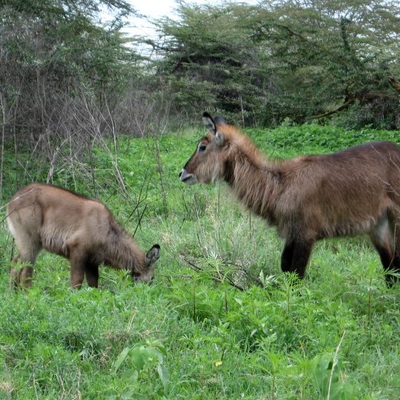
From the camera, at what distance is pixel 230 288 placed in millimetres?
4984

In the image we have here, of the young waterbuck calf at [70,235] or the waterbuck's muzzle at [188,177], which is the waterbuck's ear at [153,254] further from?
the waterbuck's muzzle at [188,177]

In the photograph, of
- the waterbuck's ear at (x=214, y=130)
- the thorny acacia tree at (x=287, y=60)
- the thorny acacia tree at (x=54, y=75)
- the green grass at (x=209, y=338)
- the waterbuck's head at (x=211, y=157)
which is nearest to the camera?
the green grass at (x=209, y=338)

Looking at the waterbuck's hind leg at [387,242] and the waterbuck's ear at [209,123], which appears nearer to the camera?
the waterbuck's hind leg at [387,242]

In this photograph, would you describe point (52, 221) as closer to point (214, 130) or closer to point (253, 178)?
point (214, 130)

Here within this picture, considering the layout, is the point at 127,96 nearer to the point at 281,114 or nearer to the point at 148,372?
the point at 281,114

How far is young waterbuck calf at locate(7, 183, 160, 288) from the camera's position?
19.6 feet

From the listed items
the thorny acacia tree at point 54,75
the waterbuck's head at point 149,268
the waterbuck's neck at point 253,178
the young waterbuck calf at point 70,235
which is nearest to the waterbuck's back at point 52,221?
the young waterbuck calf at point 70,235

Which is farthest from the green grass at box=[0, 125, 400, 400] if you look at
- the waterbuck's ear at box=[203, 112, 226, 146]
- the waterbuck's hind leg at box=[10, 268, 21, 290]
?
the waterbuck's ear at box=[203, 112, 226, 146]

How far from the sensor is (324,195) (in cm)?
546

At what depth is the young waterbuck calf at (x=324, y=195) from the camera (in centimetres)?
540

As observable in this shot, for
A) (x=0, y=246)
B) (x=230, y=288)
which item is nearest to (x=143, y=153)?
(x=0, y=246)

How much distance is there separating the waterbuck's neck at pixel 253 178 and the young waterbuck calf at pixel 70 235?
0.88 metres

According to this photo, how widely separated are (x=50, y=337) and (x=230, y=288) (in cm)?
155

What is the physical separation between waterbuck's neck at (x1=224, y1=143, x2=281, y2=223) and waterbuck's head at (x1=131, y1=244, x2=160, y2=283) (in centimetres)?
85
